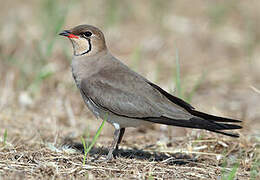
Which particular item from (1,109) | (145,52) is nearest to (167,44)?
(145,52)

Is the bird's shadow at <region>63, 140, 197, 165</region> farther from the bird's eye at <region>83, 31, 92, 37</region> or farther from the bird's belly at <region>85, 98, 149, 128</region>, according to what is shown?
the bird's eye at <region>83, 31, 92, 37</region>

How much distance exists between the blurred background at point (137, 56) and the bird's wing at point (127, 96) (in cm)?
69

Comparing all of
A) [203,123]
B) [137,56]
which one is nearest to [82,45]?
[203,123]

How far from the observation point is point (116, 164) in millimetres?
4230

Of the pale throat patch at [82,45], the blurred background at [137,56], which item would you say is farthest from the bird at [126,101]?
the blurred background at [137,56]

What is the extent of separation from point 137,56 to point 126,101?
232 centimetres

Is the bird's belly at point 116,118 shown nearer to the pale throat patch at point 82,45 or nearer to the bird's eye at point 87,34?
the pale throat patch at point 82,45

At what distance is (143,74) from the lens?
732 centimetres

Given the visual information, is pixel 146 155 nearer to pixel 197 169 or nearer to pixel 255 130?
pixel 197 169

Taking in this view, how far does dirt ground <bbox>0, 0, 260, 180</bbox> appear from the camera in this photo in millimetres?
4219

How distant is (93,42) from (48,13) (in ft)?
10.1

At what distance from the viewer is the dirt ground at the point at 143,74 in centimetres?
422

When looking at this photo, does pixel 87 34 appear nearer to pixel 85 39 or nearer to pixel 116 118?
pixel 85 39

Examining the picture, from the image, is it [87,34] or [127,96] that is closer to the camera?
[127,96]
